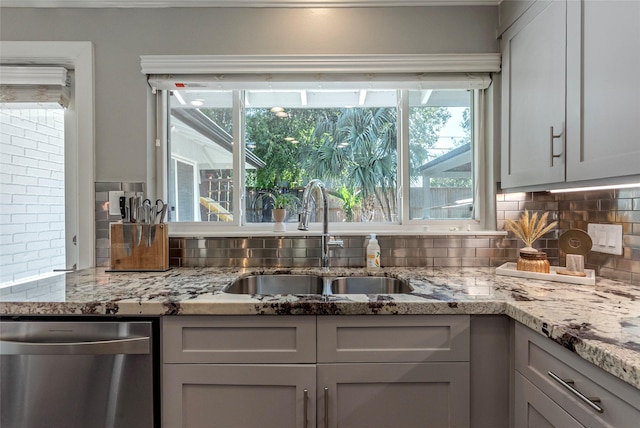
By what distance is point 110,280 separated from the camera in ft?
4.79

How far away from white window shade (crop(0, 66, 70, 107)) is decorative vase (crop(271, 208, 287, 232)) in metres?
1.34

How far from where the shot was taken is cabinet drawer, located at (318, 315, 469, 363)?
3.68ft

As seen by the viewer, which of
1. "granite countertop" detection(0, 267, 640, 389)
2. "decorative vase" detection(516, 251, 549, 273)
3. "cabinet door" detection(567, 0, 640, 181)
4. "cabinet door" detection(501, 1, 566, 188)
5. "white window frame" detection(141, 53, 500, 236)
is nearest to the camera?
"granite countertop" detection(0, 267, 640, 389)

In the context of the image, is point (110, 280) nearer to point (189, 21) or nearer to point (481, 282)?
point (189, 21)

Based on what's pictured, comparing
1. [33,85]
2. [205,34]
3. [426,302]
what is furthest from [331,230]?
[33,85]

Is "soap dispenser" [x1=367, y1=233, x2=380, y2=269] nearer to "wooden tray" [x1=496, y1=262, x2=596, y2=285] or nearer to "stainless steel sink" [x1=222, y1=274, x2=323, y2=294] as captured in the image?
"stainless steel sink" [x1=222, y1=274, x2=323, y2=294]

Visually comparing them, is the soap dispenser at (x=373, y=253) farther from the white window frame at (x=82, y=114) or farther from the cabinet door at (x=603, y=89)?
the white window frame at (x=82, y=114)

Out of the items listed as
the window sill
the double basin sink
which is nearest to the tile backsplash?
the window sill

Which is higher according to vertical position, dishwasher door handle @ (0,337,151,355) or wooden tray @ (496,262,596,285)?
wooden tray @ (496,262,596,285)

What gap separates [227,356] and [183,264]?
828 mm

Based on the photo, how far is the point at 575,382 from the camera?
2.72ft

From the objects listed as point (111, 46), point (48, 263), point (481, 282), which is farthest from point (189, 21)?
point (481, 282)

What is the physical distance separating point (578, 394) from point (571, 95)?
1047 millimetres

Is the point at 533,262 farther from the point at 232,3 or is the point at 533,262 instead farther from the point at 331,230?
the point at 232,3
